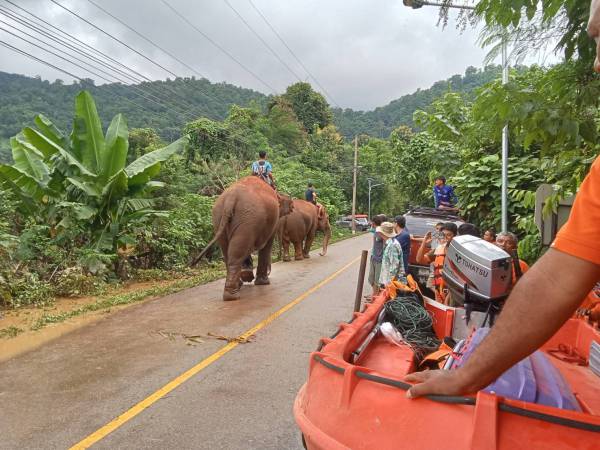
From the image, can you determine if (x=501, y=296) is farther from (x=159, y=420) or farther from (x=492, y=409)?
(x=159, y=420)

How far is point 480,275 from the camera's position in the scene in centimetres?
295

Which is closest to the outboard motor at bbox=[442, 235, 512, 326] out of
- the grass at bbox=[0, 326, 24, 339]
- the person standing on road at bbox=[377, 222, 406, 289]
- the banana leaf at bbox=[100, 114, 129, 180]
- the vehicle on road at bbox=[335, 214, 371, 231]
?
the person standing on road at bbox=[377, 222, 406, 289]

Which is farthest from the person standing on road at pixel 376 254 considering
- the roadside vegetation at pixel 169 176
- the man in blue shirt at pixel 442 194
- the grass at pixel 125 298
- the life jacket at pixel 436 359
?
the life jacket at pixel 436 359

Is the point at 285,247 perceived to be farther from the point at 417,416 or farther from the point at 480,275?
the point at 417,416

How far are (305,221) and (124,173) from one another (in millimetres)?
8865

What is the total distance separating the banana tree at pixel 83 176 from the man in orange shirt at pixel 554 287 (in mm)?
9414

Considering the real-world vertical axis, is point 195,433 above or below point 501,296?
below

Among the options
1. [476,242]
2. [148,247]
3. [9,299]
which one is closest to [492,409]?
[476,242]

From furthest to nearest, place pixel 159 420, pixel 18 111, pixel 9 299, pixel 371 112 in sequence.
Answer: pixel 371 112, pixel 18 111, pixel 9 299, pixel 159 420

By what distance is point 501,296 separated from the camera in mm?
2885

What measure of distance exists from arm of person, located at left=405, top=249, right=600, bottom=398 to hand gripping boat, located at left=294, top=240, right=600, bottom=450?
203 millimetres

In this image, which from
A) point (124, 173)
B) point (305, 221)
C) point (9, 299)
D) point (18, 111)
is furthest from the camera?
point (18, 111)

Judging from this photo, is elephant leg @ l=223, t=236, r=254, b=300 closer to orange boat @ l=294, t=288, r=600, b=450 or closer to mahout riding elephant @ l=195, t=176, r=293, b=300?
mahout riding elephant @ l=195, t=176, r=293, b=300

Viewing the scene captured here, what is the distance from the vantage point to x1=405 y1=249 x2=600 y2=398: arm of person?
142 centimetres
